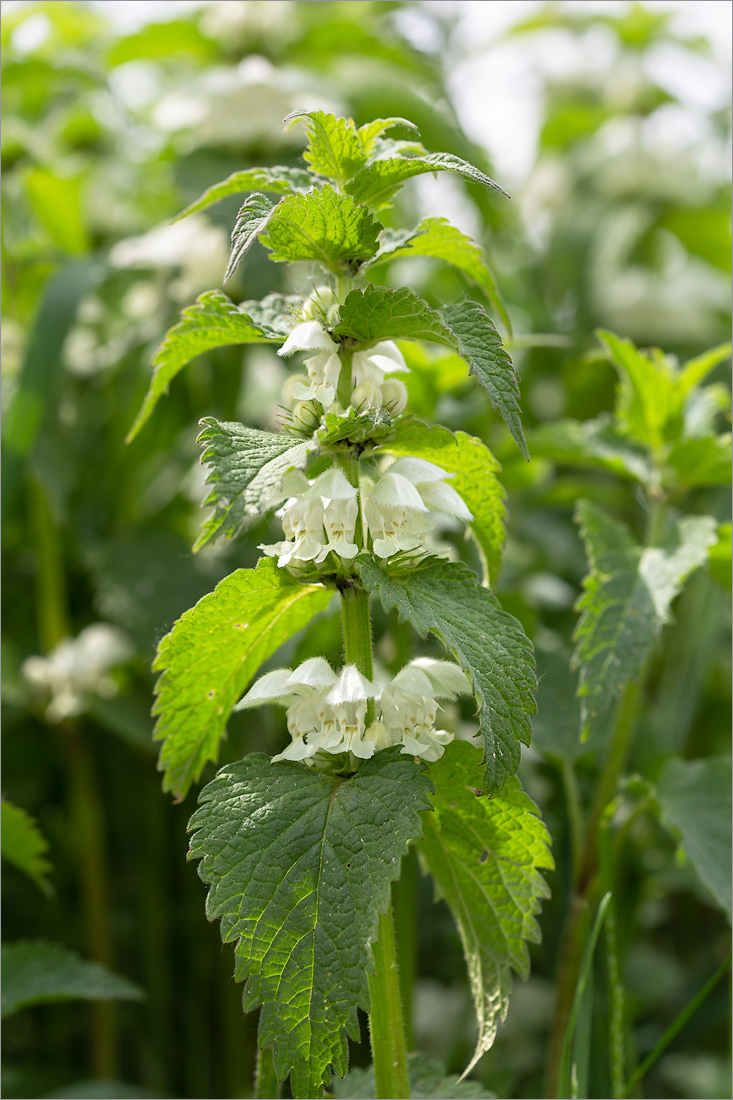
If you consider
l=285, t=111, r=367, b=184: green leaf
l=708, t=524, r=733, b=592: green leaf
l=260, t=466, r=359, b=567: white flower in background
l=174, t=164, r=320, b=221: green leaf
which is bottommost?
l=260, t=466, r=359, b=567: white flower in background

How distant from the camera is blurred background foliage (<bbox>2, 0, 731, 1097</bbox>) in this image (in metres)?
1.12

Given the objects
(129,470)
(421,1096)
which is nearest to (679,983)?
(421,1096)

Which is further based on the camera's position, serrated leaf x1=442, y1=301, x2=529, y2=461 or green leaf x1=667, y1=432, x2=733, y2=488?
green leaf x1=667, y1=432, x2=733, y2=488

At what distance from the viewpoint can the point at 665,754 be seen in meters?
1.02

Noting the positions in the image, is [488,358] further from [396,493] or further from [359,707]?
[359,707]

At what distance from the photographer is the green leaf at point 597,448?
2.99ft

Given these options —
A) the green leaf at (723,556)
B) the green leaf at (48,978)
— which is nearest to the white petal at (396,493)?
the green leaf at (723,556)

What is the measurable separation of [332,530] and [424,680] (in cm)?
10

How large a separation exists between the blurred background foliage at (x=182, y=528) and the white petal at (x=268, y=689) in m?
0.32

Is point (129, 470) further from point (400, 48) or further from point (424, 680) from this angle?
point (424, 680)

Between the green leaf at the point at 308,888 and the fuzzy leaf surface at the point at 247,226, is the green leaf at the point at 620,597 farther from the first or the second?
the fuzzy leaf surface at the point at 247,226

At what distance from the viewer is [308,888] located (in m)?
0.51

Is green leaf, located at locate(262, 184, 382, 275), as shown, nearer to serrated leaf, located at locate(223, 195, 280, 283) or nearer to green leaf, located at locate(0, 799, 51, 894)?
serrated leaf, located at locate(223, 195, 280, 283)

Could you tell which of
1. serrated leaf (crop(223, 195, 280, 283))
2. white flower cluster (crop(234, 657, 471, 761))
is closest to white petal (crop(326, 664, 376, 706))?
white flower cluster (crop(234, 657, 471, 761))
